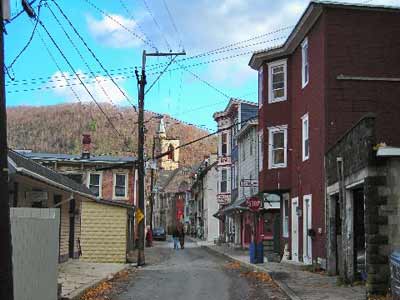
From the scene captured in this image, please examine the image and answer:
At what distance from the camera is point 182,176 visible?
129 metres

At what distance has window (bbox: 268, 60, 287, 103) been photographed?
30078 mm

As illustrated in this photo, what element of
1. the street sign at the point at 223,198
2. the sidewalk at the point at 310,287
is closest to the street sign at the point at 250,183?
the street sign at the point at 223,198

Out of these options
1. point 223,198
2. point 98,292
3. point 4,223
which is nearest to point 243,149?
point 223,198

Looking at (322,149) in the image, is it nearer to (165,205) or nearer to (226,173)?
(226,173)

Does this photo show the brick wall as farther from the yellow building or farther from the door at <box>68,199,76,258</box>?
the door at <box>68,199,76,258</box>

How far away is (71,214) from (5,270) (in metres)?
22.9

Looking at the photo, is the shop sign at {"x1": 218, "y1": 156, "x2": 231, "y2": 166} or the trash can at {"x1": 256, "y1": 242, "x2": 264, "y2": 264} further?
the shop sign at {"x1": 218, "y1": 156, "x2": 231, "y2": 166}

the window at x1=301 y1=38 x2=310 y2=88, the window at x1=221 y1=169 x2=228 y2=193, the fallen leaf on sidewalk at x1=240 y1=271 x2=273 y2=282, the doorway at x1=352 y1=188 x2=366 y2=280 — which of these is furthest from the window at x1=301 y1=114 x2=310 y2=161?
the window at x1=221 y1=169 x2=228 y2=193

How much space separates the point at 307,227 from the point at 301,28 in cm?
788

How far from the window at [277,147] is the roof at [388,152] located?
50.2ft

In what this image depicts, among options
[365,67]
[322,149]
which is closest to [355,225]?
[322,149]

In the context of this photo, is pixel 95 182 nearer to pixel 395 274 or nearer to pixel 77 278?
pixel 77 278

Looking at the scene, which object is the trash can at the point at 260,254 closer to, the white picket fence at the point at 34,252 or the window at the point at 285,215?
the window at the point at 285,215

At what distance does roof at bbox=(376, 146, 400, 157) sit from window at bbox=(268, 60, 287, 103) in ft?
50.4
